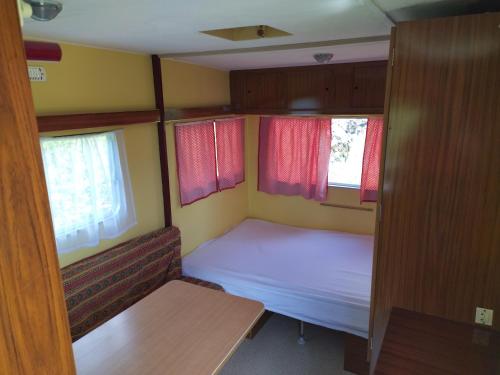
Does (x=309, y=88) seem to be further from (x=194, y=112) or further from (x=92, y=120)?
(x=92, y=120)

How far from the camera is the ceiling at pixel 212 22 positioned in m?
1.32

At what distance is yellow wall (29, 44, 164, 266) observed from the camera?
6.82ft

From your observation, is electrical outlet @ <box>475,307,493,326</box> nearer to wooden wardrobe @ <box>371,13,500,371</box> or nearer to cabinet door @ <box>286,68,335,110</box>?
wooden wardrobe @ <box>371,13,500,371</box>

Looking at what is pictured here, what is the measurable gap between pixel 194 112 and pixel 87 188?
4.08 feet

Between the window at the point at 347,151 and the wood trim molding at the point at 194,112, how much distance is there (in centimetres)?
114

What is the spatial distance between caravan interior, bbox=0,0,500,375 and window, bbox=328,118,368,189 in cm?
2

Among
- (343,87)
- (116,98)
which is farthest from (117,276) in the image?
(343,87)

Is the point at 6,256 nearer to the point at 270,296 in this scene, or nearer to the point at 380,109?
the point at 270,296

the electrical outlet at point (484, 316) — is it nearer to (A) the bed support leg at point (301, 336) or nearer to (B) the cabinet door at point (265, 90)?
(A) the bed support leg at point (301, 336)

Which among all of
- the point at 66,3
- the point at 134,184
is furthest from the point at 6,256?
the point at 134,184

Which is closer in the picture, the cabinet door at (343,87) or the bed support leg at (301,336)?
the bed support leg at (301,336)

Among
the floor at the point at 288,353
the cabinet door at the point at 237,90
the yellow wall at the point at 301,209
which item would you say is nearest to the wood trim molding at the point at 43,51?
the floor at the point at 288,353

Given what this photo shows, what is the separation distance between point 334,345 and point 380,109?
205 cm

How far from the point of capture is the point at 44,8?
1.24 metres
